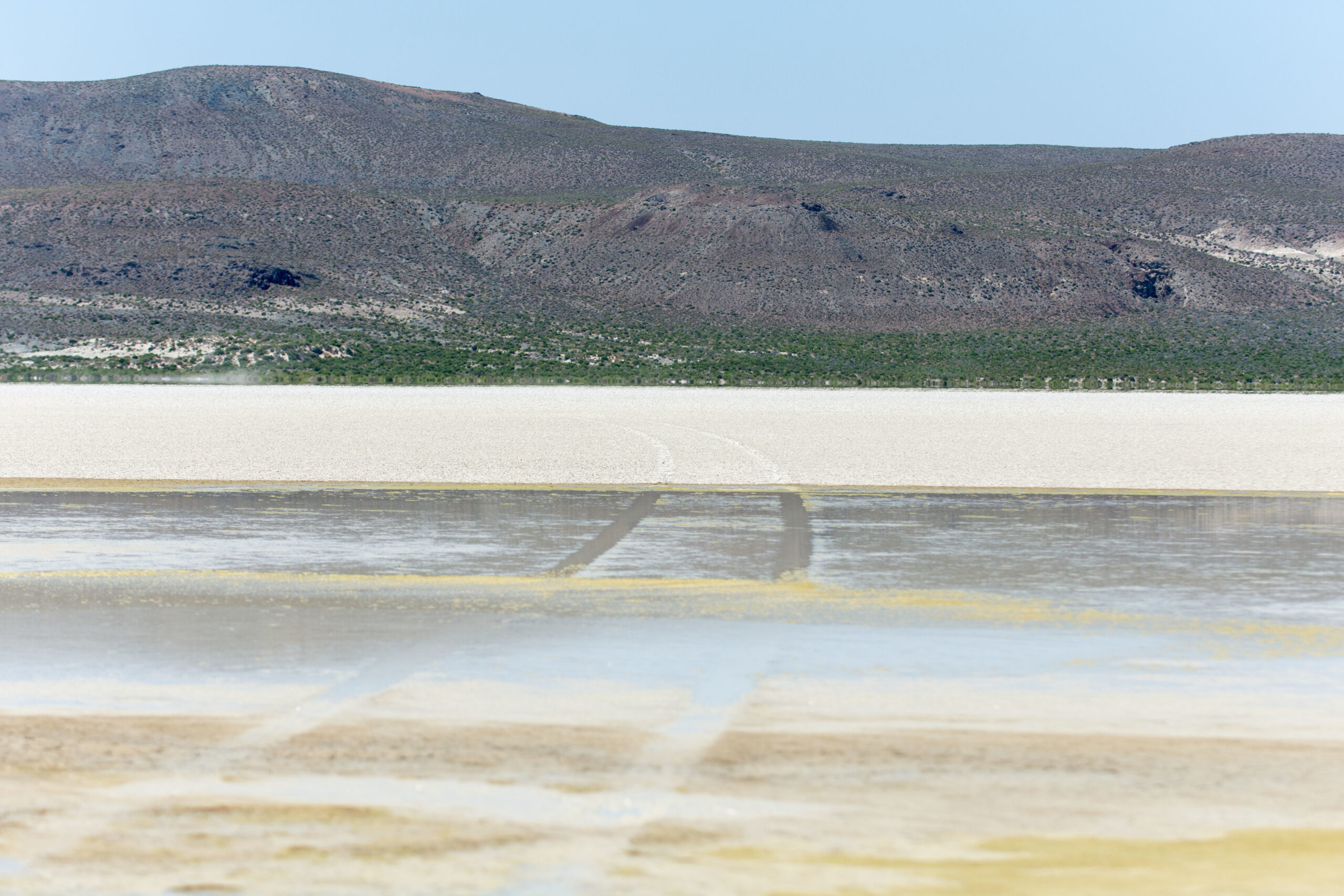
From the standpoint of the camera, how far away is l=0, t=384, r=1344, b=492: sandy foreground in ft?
55.3

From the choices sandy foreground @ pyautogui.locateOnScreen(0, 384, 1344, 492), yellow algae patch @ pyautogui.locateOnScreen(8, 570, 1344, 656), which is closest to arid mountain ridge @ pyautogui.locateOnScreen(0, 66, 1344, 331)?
sandy foreground @ pyautogui.locateOnScreen(0, 384, 1344, 492)

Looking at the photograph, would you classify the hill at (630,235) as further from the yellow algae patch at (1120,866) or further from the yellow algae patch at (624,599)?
the yellow algae patch at (1120,866)

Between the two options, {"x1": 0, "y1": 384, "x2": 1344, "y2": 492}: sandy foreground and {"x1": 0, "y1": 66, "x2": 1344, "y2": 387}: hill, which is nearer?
{"x1": 0, "y1": 384, "x2": 1344, "y2": 492}: sandy foreground

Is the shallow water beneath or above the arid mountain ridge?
beneath

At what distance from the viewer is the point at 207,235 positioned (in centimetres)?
9969

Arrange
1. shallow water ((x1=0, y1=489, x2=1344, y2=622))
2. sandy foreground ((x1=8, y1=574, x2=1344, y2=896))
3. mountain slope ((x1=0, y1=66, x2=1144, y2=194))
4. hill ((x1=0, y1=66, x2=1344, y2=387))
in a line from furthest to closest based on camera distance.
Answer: mountain slope ((x1=0, y1=66, x2=1144, y2=194)), hill ((x1=0, y1=66, x2=1344, y2=387)), shallow water ((x1=0, y1=489, x2=1344, y2=622)), sandy foreground ((x1=8, y1=574, x2=1344, y2=896))

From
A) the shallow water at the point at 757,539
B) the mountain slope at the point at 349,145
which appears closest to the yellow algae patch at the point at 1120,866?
the shallow water at the point at 757,539

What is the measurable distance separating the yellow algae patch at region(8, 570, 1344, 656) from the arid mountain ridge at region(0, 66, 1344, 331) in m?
82.6

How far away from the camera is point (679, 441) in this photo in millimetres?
23922

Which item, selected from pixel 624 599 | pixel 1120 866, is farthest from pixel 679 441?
pixel 1120 866

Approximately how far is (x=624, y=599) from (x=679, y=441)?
51.5ft

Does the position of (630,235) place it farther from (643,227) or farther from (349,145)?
(349,145)

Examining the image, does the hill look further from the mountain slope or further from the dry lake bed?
the dry lake bed

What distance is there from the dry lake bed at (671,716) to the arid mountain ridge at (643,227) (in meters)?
82.5
